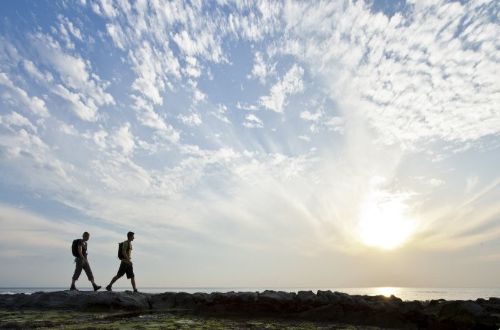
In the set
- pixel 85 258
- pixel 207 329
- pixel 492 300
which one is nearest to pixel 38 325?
pixel 207 329

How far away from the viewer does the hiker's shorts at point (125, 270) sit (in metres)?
18.1

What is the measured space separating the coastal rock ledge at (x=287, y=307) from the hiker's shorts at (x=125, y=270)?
2101mm

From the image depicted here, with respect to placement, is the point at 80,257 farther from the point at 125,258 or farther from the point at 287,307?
the point at 287,307

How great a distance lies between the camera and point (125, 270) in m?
18.2

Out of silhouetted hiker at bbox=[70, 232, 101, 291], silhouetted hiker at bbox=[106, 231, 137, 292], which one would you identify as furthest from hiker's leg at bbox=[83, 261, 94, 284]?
silhouetted hiker at bbox=[106, 231, 137, 292]

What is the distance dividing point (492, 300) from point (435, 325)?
2080 centimetres

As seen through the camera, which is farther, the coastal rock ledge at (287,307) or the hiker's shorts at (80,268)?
the hiker's shorts at (80,268)

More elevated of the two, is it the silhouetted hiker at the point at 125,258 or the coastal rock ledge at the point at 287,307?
the silhouetted hiker at the point at 125,258

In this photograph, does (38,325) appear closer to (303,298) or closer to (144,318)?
(144,318)

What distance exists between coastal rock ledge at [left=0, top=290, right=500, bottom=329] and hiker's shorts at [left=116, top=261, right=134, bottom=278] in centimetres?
210

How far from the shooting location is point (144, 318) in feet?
40.6

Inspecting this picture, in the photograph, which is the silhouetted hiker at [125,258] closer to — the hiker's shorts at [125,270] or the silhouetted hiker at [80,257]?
the hiker's shorts at [125,270]

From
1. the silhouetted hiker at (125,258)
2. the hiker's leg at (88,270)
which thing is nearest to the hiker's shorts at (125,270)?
the silhouetted hiker at (125,258)

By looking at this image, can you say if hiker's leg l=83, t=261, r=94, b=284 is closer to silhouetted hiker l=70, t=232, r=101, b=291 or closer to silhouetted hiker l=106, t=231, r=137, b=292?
silhouetted hiker l=70, t=232, r=101, b=291
